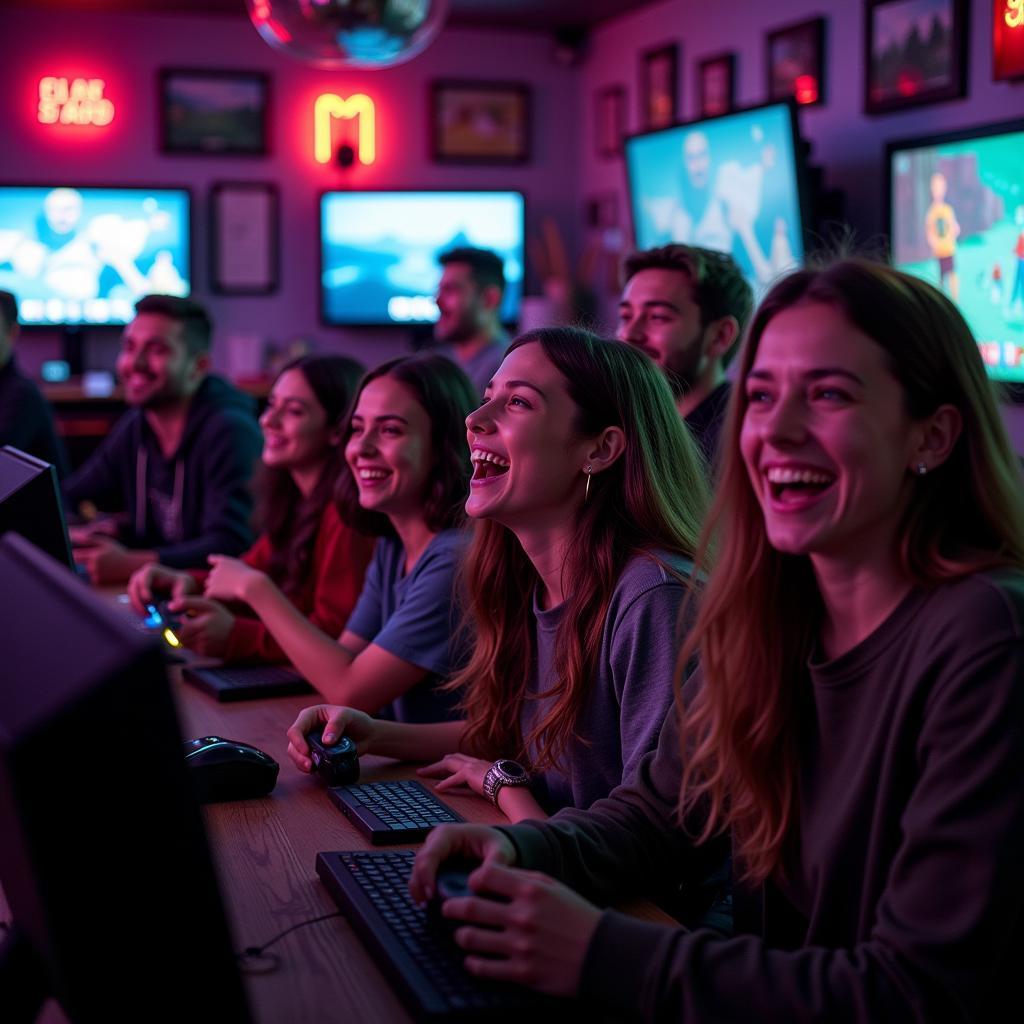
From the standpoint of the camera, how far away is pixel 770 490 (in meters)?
1.22

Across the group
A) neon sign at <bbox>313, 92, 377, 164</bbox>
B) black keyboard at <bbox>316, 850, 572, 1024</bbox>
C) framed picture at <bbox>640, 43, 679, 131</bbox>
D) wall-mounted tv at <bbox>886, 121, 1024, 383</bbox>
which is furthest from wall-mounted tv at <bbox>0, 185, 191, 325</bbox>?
black keyboard at <bbox>316, 850, 572, 1024</bbox>

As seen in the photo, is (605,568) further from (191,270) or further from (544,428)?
(191,270)

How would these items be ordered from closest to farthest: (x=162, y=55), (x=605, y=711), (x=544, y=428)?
(x=605, y=711)
(x=544, y=428)
(x=162, y=55)

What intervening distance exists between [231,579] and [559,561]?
0.86 meters

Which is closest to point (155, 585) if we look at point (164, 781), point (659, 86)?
point (164, 781)

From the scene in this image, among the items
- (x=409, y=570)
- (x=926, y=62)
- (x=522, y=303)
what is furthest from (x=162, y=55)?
(x=409, y=570)

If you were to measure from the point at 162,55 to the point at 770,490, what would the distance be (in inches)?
234

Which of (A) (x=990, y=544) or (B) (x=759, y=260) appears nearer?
(A) (x=990, y=544)

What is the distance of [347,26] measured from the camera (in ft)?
8.26

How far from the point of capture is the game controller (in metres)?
1.73

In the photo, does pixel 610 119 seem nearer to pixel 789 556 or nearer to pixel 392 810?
pixel 392 810

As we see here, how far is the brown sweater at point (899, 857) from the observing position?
1003mm

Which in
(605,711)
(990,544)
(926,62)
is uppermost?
(926,62)

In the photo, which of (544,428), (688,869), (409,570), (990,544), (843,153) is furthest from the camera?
(843,153)
